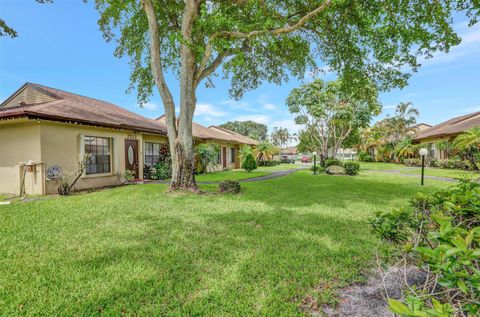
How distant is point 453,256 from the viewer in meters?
1.27

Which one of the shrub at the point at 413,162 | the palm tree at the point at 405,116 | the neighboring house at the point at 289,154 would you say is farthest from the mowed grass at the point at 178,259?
the neighboring house at the point at 289,154

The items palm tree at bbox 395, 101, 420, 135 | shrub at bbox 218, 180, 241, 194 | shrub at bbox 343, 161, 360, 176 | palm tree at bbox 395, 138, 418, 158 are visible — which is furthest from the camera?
palm tree at bbox 395, 101, 420, 135

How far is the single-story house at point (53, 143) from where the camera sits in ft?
29.2

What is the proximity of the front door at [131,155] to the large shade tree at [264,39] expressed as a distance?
265 cm

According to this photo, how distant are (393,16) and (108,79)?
15865 mm

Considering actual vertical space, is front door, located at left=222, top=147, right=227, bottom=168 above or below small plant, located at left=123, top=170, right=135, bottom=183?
above

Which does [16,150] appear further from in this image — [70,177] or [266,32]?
[266,32]

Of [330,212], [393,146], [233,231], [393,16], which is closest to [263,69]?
[393,16]

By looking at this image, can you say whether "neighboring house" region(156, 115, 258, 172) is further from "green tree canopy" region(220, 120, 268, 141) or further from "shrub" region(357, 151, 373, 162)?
"green tree canopy" region(220, 120, 268, 141)

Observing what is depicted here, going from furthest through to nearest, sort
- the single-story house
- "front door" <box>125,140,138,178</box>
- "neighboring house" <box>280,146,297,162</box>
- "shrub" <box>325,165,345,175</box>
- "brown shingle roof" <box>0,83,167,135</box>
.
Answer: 1. "neighboring house" <box>280,146,297,162</box>
2. "shrub" <box>325,165,345,175</box>
3. "front door" <box>125,140,138,178</box>
4. the single-story house
5. "brown shingle roof" <box>0,83,167,135</box>

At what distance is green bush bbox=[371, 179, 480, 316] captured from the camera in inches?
45.5

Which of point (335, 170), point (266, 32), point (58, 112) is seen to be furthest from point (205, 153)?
point (266, 32)

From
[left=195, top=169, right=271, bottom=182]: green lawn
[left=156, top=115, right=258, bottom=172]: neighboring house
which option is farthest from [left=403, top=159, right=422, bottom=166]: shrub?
[left=195, top=169, right=271, bottom=182]: green lawn

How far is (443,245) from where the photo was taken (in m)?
1.31
